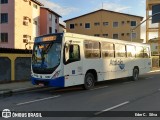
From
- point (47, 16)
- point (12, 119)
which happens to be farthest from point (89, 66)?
point (47, 16)

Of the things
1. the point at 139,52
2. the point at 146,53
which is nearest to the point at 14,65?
the point at 139,52

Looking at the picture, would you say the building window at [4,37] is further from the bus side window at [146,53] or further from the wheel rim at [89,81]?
the wheel rim at [89,81]

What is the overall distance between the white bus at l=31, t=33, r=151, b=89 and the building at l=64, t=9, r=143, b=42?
53370mm

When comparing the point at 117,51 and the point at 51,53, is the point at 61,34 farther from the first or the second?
the point at 117,51

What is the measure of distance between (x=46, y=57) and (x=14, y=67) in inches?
213

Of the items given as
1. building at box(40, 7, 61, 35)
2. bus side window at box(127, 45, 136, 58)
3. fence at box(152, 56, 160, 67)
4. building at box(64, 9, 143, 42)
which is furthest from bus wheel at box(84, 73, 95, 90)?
building at box(64, 9, 143, 42)

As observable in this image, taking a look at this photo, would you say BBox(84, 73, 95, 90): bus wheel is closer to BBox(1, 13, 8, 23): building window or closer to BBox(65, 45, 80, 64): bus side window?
BBox(65, 45, 80, 64): bus side window

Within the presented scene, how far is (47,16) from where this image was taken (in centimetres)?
5606

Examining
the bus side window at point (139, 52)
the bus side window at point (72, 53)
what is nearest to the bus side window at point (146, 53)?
the bus side window at point (139, 52)

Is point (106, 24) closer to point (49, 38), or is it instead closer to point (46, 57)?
point (49, 38)

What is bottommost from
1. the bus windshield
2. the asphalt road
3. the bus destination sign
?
the asphalt road

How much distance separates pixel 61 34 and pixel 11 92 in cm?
378

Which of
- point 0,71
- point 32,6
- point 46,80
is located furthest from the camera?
point 32,6

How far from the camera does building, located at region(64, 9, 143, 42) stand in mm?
71000
